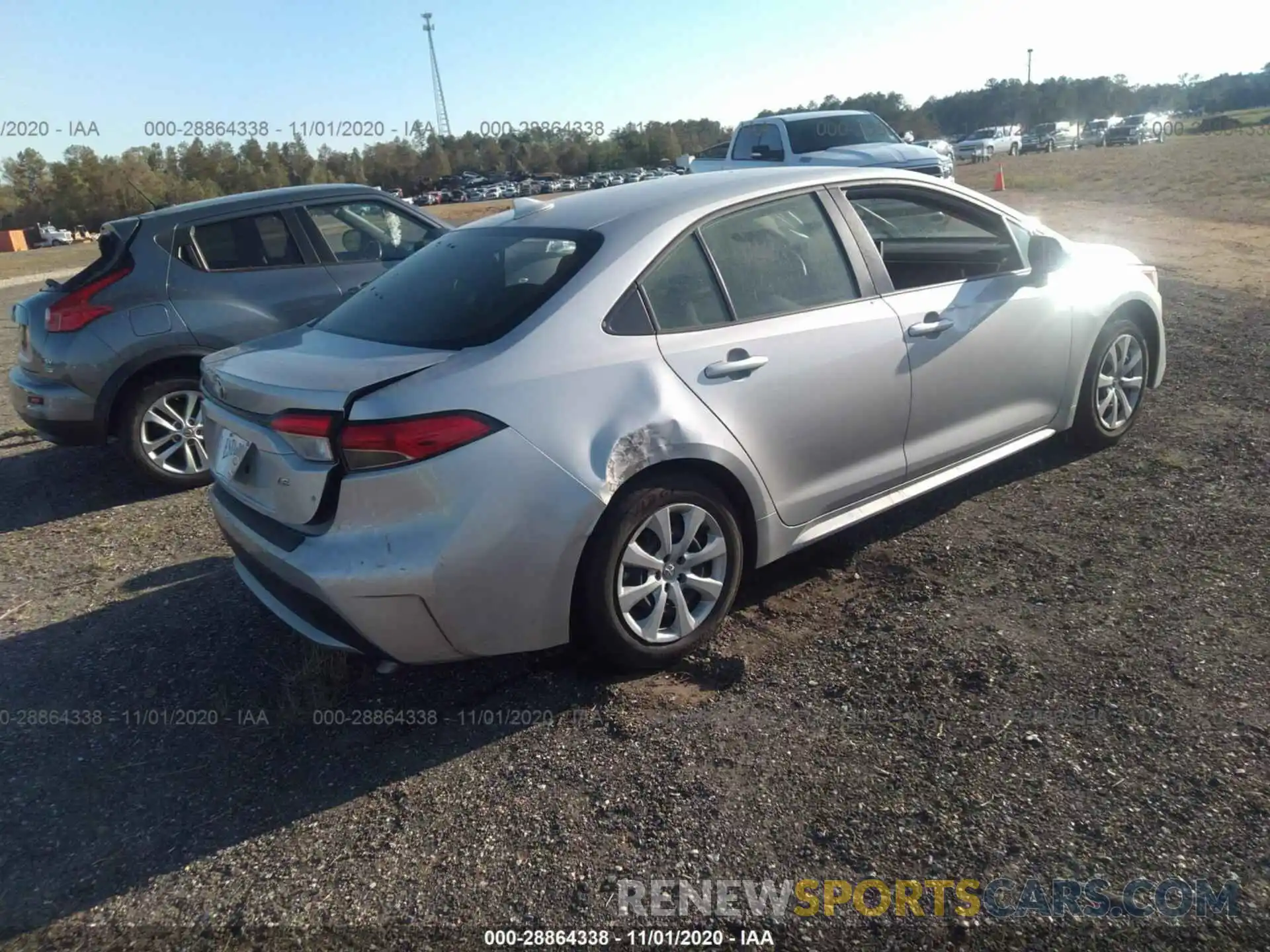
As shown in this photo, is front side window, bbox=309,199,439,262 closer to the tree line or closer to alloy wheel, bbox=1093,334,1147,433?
alloy wheel, bbox=1093,334,1147,433

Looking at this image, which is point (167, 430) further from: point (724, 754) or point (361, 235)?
point (724, 754)

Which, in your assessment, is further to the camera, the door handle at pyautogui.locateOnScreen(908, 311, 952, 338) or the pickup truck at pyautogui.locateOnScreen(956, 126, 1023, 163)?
the pickup truck at pyautogui.locateOnScreen(956, 126, 1023, 163)

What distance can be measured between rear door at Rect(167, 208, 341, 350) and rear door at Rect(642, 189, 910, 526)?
143 inches

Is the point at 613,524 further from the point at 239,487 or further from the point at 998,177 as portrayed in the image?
the point at 998,177

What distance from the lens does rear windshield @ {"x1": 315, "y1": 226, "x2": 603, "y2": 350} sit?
3.43 meters

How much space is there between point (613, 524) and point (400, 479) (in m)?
0.72

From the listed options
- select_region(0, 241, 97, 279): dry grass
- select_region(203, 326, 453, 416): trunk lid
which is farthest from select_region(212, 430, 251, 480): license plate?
select_region(0, 241, 97, 279): dry grass

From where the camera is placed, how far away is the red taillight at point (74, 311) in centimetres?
598

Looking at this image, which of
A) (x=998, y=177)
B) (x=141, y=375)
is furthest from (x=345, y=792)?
(x=998, y=177)

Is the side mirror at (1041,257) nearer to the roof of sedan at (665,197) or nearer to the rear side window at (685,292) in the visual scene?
the roof of sedan at (665,197)

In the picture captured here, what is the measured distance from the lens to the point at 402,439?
299cm

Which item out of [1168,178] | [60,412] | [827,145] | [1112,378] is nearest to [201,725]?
[60,412]

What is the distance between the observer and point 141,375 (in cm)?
615

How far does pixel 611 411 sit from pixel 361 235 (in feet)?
14.3
